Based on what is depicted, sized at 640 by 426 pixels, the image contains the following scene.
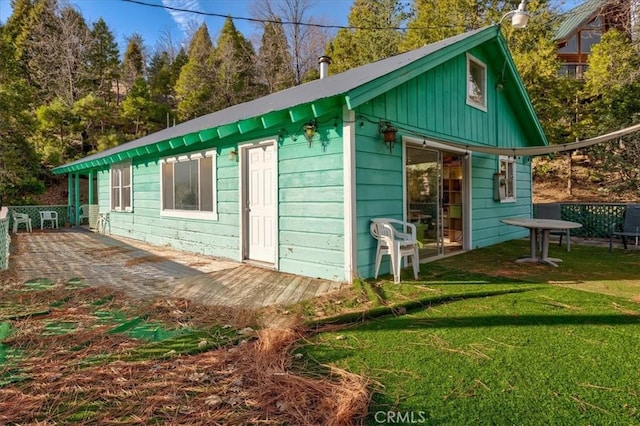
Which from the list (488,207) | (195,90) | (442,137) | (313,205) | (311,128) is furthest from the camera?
(195,90)

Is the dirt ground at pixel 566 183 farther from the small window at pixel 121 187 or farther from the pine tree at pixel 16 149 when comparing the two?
the pine tree at pixel 16 149

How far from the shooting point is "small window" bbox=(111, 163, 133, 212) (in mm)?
9586

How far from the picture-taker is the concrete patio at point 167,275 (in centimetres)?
402

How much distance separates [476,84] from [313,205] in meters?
4.91

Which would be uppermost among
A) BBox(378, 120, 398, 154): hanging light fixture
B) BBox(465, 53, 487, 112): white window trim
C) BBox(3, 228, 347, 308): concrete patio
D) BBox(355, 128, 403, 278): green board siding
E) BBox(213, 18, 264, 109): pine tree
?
BBox(213, 18, 264, 109): pine tree

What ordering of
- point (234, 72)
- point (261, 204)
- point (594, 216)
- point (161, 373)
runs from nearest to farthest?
point (161, 373), point (261, 204), point (594, 216), point (234, 72)

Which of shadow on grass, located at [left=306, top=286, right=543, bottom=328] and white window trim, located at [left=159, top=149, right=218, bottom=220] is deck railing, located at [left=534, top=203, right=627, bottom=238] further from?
white window trim, located at [left=159, top=149, right=218, bottom=220]

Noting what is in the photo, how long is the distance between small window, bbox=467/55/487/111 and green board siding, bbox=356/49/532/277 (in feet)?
0.48

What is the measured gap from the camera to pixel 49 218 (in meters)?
12.4

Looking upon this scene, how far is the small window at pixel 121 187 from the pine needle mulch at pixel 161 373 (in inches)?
269

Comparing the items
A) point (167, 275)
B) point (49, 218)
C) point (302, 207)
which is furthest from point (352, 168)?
point (49, 218)

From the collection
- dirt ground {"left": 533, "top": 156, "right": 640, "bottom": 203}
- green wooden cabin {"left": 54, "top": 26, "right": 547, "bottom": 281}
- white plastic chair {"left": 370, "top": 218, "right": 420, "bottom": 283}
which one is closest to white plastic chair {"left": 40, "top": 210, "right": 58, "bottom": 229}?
green wooden cabin {"left": 54, "top": 26, "right": 547, "bottom": 281}

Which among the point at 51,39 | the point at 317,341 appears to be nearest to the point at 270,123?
the point at 317,341

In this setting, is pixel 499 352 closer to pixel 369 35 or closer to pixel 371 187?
pixel 371 187
